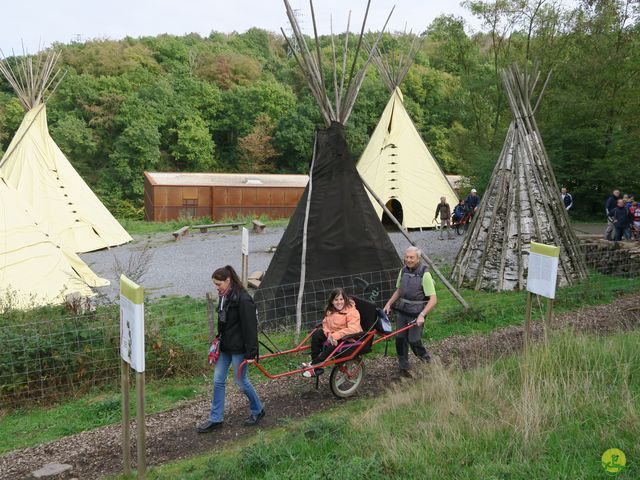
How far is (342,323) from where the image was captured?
223 inches

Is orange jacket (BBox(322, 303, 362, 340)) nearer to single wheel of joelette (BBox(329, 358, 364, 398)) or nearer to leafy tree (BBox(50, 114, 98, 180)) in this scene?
single wheel of joelette (BBox(329, 358, 364, 398))

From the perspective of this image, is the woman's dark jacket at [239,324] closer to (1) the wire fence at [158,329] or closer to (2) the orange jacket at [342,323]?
(2) the orange jacket at [342,323]

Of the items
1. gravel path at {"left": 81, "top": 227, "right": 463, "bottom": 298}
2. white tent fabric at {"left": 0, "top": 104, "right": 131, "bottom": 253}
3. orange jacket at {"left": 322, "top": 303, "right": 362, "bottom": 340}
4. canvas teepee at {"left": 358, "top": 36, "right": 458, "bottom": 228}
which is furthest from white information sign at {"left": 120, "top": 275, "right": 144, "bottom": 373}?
canvas teepee at {"left": 358, "top": 36, "right": 458, "bottom": 228}

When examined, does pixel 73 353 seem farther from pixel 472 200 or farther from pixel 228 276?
pixel 472 200

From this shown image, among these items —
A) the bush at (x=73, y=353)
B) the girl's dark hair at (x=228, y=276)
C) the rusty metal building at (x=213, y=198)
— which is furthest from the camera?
the rusty metal building at (x=213, y=198)

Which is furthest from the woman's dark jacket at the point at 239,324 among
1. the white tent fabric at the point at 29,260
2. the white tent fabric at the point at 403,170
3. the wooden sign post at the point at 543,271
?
the white tent fabric at the point at 403,170

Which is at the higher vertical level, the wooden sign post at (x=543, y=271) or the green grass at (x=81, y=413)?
the wooden sign post at (x=543, y=271)

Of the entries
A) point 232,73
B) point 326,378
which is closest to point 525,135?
point 326,378

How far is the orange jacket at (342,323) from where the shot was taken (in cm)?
565

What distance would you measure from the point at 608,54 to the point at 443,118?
22.2 m

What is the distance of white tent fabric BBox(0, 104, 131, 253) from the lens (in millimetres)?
15367

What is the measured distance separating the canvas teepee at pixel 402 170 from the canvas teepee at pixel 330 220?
10.2m

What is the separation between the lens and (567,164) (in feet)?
63.3

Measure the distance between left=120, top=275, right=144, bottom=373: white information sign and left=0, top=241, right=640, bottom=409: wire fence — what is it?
2342 millimetres
